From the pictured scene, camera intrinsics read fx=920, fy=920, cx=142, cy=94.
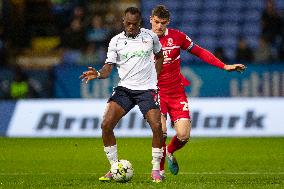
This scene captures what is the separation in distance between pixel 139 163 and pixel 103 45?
8.52 m

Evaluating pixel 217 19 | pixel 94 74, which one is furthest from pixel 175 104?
pixel 217 19

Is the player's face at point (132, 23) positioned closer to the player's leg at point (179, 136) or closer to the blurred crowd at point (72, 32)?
the player's leg at point (179, 136)

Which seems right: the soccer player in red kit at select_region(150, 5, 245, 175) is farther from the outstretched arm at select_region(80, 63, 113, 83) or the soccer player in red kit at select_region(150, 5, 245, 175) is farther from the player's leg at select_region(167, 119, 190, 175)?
the outstretched arm at select_region(80, 63, 113, 83)

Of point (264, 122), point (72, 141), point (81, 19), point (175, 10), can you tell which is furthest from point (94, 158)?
point (175, 10)

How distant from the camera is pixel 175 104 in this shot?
11.8 metres

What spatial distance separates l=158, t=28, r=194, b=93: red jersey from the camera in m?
11.5

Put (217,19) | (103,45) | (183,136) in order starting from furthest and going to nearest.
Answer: (217,19) → (103,45) → (183,136)

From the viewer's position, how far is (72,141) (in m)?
17.8

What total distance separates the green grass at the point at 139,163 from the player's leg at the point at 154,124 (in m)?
0.18

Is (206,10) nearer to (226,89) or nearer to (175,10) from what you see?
(175,10)

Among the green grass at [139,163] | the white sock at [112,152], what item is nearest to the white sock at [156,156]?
the green grass at [139,163]

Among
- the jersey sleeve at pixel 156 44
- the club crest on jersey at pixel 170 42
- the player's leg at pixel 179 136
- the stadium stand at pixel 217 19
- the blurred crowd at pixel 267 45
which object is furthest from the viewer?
the stadium stand at pixel 217 19

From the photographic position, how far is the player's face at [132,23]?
1004 centimetres

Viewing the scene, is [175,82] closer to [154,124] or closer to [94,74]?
[154,124]
